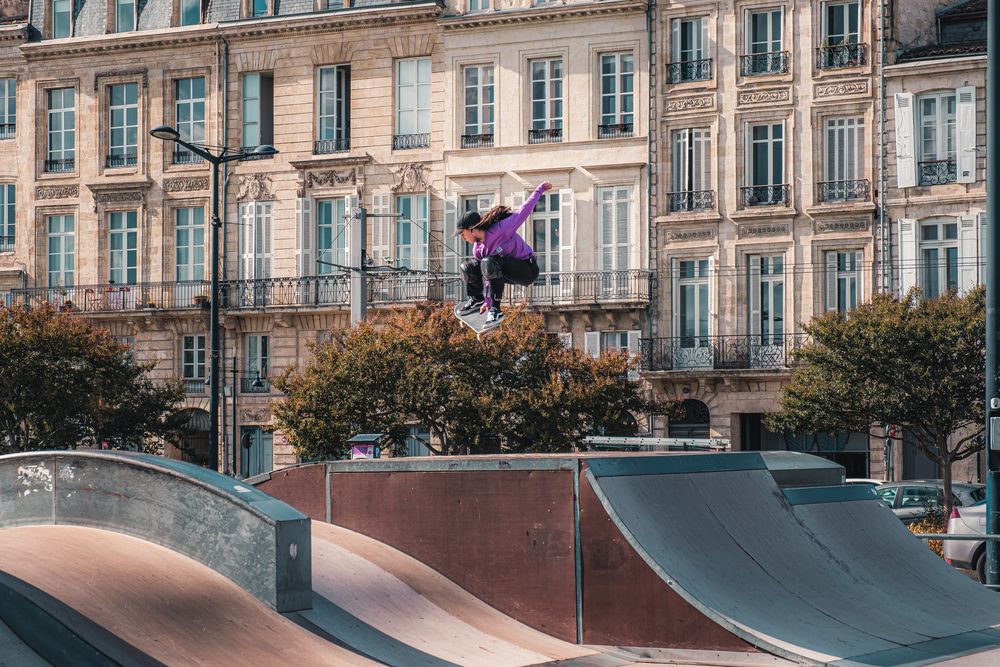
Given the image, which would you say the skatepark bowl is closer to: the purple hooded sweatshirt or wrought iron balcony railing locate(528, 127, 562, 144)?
the purple hooded sweatshirt

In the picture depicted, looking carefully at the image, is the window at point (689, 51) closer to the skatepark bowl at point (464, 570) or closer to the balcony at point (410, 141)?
the balcony at point (410, 141)

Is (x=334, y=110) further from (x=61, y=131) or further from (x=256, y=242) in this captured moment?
(x=61, y=131)

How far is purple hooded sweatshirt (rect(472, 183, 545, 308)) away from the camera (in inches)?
579

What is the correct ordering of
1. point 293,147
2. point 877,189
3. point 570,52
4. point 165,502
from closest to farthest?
point 165,502 → point 877,189 → point 570,52 → point 293,147

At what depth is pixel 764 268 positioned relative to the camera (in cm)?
4078

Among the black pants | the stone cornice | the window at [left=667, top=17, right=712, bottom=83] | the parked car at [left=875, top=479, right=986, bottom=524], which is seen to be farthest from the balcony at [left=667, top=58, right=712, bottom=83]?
the black pants

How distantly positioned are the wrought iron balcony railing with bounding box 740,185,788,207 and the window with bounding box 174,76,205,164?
16.9m

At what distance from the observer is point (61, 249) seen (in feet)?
158

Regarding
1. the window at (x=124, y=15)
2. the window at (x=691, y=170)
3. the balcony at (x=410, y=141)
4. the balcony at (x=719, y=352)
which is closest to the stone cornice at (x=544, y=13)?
the balcony at (x=410, y=141)

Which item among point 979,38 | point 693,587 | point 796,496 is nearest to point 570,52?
point 979,38

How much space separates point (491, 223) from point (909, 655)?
5496 mm

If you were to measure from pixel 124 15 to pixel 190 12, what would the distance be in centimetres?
241

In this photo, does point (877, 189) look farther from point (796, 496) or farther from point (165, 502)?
point (165, 502)

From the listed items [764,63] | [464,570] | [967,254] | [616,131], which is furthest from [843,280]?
[464,570]
